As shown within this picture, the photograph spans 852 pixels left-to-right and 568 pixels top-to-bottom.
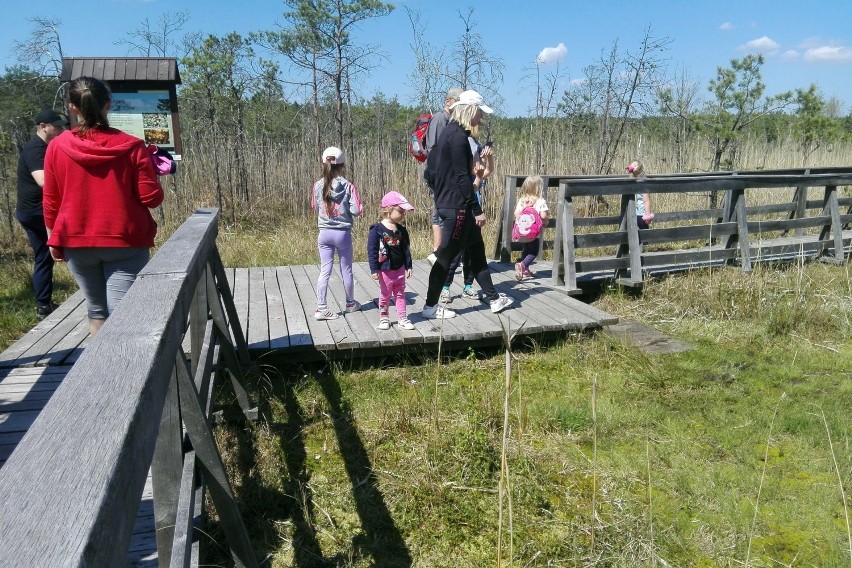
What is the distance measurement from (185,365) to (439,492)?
70.7 inches

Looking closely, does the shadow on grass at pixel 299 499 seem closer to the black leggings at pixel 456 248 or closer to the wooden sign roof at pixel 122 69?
the black leggings at pixel 456 248

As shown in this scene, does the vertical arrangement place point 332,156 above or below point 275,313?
above

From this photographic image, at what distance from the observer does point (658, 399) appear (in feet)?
14.5

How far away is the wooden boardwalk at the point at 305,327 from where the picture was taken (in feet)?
12.9

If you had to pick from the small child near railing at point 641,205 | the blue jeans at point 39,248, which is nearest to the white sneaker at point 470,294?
the small child near railing at point 641,205

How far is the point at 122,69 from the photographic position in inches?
250

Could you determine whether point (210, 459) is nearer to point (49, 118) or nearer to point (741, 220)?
point (49, 118)

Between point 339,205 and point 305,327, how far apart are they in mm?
1021

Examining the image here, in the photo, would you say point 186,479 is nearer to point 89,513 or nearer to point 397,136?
point 89,513

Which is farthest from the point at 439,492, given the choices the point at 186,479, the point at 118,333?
the point at 118,333

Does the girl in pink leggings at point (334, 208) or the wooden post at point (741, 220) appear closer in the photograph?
the girl in pink leggings at point (334, 208)

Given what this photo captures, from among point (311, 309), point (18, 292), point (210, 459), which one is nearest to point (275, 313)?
point (311, 309)

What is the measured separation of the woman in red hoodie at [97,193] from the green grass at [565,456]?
130cm

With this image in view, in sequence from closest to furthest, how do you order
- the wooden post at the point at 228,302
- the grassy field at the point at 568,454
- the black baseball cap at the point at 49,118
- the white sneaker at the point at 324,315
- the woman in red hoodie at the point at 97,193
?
the grassy field at the point at 568,454
the woman in red hoodie at the point at 97,193
the wooden post at the point at 228,302
the black baseball cap at the point at 49,118
the white sneaker at the point at 324,315
